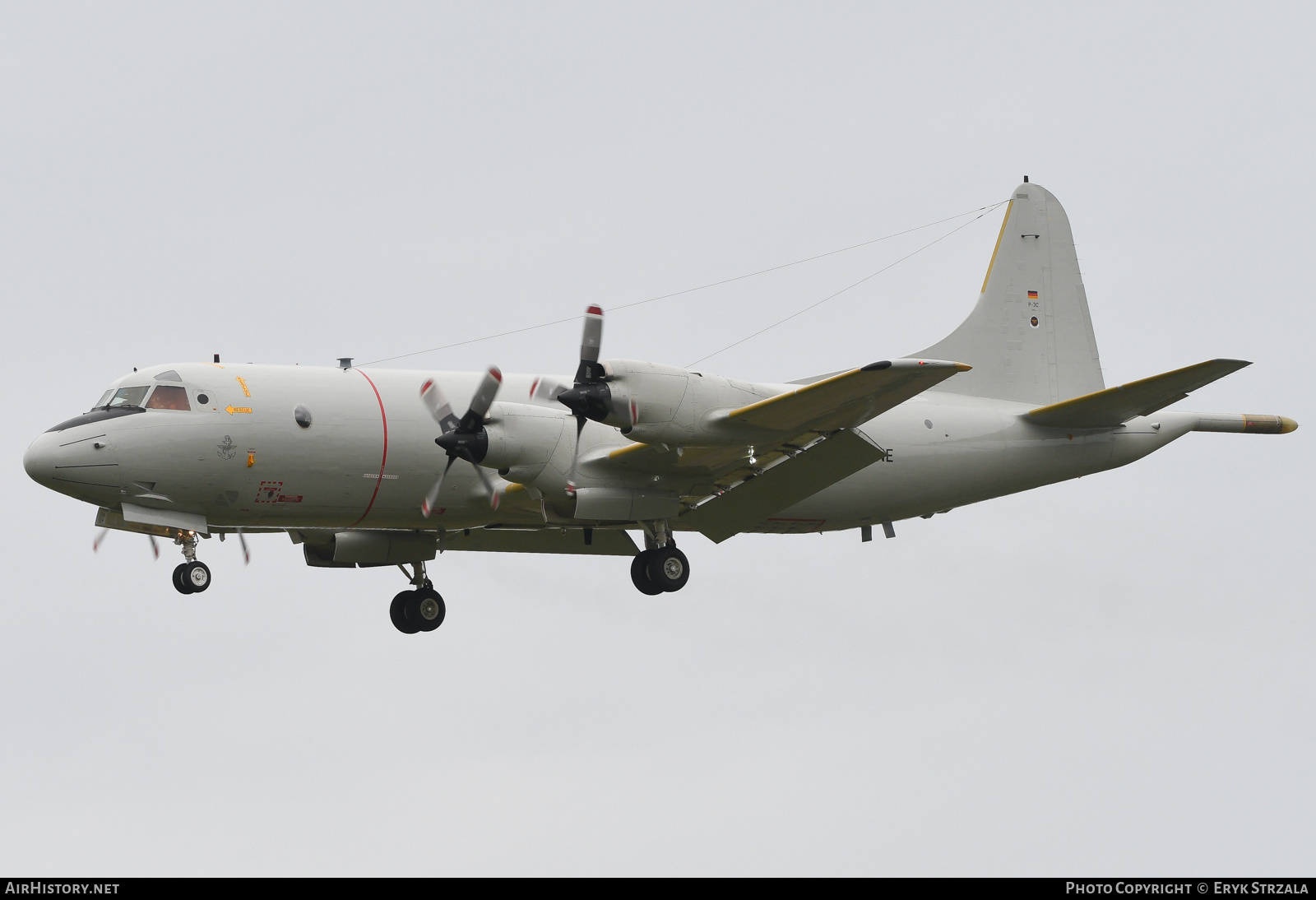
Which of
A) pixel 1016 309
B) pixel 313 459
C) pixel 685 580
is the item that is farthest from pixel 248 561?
pixel 1016 309

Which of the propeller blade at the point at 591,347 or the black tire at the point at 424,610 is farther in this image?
the black tire at the point at 424,610

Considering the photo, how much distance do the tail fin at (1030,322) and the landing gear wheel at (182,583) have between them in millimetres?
13220

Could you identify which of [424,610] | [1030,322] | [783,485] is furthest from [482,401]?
[1030,322]

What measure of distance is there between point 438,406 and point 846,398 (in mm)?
5998

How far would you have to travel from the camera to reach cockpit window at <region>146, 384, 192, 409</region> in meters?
23.8

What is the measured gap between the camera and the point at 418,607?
92.3 ft

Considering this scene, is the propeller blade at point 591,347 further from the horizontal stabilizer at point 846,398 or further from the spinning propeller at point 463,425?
the horizontal stabilizer at point 846,398

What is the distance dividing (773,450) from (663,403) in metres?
2.30

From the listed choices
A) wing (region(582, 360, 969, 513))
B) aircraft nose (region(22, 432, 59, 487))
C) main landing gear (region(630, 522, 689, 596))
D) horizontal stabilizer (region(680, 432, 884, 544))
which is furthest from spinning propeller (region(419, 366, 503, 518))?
aircraft nose (region(22, 432, 59, 487))

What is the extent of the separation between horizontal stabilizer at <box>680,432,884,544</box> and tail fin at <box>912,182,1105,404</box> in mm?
4630

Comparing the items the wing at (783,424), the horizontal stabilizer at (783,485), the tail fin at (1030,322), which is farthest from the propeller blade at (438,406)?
the tail fin at (1030,322)

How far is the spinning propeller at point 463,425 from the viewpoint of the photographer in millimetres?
23797

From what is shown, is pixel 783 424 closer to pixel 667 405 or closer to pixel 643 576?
pixel 667 405

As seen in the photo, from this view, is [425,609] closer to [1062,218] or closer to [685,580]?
[685,580]
